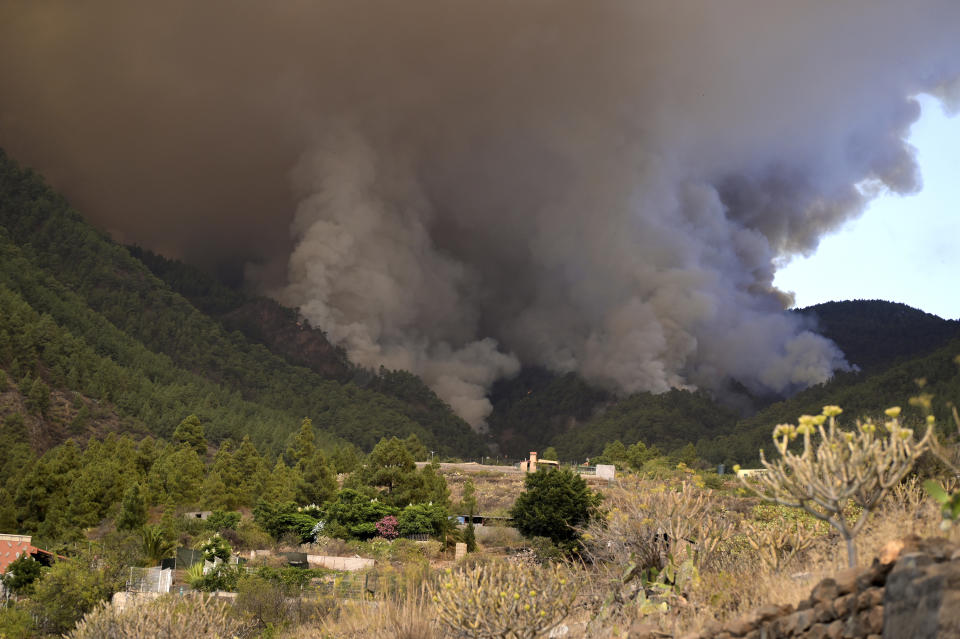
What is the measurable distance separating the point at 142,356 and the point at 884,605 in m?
129

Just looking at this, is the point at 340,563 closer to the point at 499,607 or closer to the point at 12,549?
the point at 12,549

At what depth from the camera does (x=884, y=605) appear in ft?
21.8

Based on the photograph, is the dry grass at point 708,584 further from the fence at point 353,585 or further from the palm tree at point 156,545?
the palm tree at point 156,545

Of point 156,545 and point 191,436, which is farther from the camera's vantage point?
point 191,436

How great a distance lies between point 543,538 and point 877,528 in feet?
95.0

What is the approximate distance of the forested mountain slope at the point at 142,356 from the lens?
93.5m

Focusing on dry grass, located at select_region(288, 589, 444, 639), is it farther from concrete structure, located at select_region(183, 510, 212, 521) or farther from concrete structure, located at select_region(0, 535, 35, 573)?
concrete structure, located at select_region(183, 510, 212, 521)

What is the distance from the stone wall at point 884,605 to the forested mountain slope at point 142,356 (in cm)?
8695

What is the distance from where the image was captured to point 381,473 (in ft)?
181

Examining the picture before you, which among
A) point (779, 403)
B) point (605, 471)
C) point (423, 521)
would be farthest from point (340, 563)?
point (779, 403)

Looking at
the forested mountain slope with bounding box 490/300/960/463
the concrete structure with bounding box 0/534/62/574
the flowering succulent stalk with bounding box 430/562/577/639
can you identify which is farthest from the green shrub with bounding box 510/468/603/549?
the forested mountain slope with bounding box 490/300/960/463

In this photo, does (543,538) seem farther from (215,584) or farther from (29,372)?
(29,372)

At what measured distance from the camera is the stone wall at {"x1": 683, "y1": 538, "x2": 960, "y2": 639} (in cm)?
587

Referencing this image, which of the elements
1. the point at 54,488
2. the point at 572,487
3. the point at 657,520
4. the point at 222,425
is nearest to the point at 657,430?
the point at 222,425
